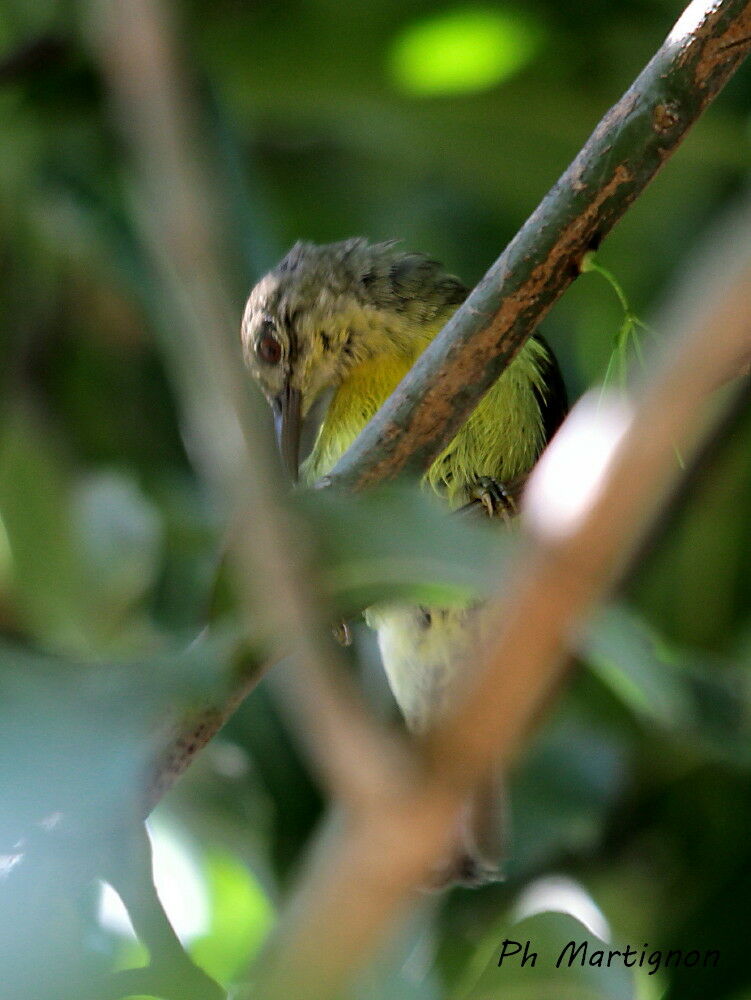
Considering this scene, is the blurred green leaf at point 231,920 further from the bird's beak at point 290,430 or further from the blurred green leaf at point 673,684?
the bird's beak at point 290,430

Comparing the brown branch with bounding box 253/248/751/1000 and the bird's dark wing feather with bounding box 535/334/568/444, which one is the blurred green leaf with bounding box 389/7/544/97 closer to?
the bird's dark wing feather with bounding box 535/334/568/444

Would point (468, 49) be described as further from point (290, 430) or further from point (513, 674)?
point (513, 674)

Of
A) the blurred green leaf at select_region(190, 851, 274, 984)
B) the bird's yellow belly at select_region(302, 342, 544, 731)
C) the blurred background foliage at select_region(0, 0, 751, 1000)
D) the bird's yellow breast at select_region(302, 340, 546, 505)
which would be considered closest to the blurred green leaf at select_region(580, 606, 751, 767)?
the blurred background foliage at select_region(0, 0, 751, 1000)

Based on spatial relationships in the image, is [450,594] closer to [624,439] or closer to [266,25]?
[624,439]

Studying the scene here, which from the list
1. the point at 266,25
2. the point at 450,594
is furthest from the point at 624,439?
the point at 266,25

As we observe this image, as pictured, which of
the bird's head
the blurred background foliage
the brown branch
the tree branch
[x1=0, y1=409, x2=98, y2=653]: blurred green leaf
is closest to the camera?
the brown branch

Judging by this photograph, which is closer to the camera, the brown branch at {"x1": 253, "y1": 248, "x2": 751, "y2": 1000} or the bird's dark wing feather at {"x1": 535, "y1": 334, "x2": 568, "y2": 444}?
the brown branch at {"x1": 253, "y1": 248, "x2": 751, "y2": 1000}

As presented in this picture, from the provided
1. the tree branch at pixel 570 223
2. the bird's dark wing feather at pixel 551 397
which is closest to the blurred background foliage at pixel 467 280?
the bird's dark wing feather at pixel 551 397
